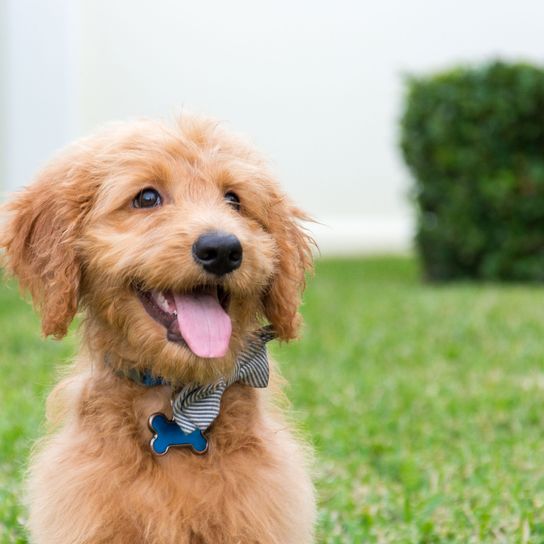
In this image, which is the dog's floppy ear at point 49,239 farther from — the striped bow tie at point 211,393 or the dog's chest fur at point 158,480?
the striped bow tie at point 211,393

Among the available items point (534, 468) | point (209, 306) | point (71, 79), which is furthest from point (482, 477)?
point (71, 79)

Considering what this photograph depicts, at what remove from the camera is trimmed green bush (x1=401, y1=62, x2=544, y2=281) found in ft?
43.3

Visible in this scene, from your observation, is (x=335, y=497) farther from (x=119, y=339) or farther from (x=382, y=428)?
(x=119, y=339)

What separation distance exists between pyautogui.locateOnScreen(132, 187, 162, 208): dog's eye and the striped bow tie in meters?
0.61

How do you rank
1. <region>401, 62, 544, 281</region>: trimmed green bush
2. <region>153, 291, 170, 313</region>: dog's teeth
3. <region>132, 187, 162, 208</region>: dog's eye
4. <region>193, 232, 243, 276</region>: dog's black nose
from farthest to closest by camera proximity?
<region>401, 62, 544, 281</region>: trimmed green bush < <region>132, 187, 162, 208</region>: dog's eye < <region>153, 291, 170, 313</region>: dog's teeth < <region>193, 232, 243, 276</region>: dog's black nose

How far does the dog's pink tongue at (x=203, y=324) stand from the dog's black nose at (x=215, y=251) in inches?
6.8

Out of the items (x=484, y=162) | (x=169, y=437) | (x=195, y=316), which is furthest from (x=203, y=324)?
(x=484, y=162)

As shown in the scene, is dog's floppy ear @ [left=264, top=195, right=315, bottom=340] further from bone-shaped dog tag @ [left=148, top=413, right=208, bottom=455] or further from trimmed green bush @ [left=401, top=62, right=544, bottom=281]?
trimmed green bush @ [left=401, top=62, right=544, bottom=281]

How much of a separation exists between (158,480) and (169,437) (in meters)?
0.15

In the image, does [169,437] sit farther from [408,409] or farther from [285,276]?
[408,409]

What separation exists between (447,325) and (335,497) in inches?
184

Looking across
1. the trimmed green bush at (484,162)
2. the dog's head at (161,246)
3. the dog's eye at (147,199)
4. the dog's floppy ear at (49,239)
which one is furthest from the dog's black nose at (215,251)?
the trimmed green bush at (484,162)

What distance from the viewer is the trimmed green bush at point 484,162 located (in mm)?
13188

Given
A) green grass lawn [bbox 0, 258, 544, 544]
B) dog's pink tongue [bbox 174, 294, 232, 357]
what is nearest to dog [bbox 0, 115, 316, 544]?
dog's pink tongue [bbox 174, 294, 232, 357]
